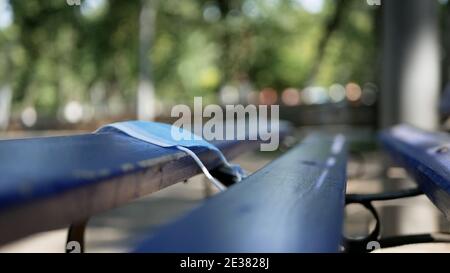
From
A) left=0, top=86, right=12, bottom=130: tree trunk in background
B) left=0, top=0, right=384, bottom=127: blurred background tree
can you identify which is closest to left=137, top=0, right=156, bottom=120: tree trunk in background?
left=0, top=0, right=384, bottom=127: blurred background tree

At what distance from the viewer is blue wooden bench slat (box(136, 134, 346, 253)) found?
0.83 metres

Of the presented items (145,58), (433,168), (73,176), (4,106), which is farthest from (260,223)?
(4,106)

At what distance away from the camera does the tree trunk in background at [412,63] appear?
4.82 metres

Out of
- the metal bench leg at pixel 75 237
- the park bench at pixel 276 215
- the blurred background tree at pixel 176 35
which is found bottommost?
the metal bench leg at pixel 75 237

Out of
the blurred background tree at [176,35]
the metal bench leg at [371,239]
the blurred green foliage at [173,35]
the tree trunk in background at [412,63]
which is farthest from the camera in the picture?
the blurred green foliage at [173,35]

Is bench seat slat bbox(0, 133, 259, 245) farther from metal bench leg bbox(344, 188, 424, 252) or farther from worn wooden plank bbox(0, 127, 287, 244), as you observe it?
metal bench leg bbox(344, 188, 424, 252)

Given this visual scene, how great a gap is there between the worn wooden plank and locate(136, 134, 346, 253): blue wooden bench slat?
120 millimetres

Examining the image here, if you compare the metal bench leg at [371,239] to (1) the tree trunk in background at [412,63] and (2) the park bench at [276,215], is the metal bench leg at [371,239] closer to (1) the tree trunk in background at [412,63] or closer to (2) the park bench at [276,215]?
(2) the park bench at [276,215]

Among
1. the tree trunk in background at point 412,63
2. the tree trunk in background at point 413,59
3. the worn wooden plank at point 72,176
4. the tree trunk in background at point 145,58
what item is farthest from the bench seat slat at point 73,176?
the tree trunk in background at point 145,58

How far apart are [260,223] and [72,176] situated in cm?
28

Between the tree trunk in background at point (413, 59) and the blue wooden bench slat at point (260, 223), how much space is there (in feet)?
12.1

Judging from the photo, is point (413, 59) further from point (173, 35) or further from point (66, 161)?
point (173, 35)

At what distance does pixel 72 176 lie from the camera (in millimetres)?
868

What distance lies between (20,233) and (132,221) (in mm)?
3735
